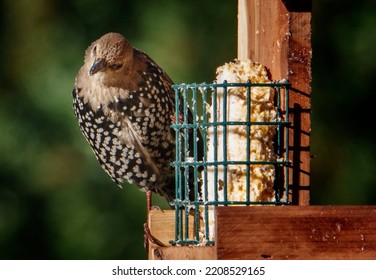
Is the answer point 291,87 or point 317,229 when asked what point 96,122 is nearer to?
point 291,87

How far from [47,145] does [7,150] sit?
0.90 ft

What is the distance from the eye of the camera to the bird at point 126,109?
552cm

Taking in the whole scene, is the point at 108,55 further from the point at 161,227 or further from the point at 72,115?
the point at 72,115

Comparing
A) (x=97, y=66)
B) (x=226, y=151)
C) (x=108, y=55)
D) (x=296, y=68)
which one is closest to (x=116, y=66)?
(x=108, y=55)

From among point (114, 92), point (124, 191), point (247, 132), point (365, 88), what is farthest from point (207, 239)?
point (365, 88)

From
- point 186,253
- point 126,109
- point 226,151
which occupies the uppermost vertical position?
point 126,109

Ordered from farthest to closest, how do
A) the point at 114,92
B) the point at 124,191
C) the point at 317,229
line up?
the point at 124,191, the point at 114,92, the point at 317,229

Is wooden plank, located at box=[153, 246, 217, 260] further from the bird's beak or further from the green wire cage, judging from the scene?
the bird's beak

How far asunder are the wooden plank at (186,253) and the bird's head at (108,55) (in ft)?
4.83

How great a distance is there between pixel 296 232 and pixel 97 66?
179 cm

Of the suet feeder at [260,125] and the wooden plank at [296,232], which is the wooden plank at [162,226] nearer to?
the suet feeder at [260,125]

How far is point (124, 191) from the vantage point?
8039 millimetres

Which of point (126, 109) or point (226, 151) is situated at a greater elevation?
point (126, 109)

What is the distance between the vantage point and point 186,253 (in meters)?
3.93
